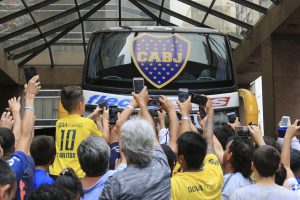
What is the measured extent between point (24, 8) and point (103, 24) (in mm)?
3308

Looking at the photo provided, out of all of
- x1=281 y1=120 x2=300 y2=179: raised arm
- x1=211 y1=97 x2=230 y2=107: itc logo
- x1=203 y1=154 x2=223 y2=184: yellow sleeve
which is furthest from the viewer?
x1=211 y1=97 x2=230 y2=107: itc logo

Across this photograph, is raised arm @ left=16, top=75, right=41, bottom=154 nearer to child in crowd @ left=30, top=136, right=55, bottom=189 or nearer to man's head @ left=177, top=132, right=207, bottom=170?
child in crowd @ left=30, top=136, right=55, bottom=189

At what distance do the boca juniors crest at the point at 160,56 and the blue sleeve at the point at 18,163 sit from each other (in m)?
5.70

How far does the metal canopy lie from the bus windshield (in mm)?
5076

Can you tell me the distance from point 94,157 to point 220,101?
563 centimetres

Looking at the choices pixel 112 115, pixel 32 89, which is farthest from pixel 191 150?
pixel 112 115

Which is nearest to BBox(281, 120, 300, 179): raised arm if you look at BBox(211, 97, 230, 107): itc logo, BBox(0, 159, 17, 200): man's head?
BBox(0, 159, 17, 200): man's head

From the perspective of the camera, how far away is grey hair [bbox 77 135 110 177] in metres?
3.49

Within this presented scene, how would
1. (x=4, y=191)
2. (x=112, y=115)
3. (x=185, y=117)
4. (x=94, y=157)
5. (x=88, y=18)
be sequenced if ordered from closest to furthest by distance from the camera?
(x=4, y=191) < (x=94, y=157) < (x=185, y=117) < (x=112, y=115) < (x=88, y=18)

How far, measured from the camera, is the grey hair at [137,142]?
321cm

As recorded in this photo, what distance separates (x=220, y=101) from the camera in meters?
8.87

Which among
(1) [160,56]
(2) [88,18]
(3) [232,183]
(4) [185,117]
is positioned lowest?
(3) [232,183]

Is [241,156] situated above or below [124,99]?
below

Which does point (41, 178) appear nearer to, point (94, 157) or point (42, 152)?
point (42, 152)
